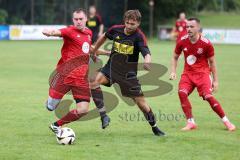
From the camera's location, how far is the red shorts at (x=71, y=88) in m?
9.32

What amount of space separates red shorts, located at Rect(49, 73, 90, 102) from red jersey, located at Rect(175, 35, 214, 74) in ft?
6.51

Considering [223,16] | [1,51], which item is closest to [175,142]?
[1,51]

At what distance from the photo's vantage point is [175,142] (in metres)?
9.09

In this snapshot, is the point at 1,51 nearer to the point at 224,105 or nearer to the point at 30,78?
the point at 30,78

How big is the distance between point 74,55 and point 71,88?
1.69 ft

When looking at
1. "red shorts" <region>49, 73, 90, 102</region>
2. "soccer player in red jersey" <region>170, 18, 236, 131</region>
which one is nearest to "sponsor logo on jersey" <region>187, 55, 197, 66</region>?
"soccer player in red jersey" <region>170, 18, 236, 131</region>

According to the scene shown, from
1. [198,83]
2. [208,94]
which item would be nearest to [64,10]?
[198,83]

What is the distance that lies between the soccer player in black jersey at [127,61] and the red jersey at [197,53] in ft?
3.75

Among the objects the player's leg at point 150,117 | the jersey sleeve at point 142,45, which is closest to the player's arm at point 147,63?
the jersey sleeve at point 142,45

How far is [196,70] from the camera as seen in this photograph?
413 inches

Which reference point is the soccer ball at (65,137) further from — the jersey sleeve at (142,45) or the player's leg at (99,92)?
the jersey sleeve at (142,45)

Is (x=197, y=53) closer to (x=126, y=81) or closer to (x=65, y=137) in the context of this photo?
(x=126, y=81)

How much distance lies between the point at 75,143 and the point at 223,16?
199 ft

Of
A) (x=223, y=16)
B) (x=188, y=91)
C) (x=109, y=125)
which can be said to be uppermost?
(x=188, y=91)
